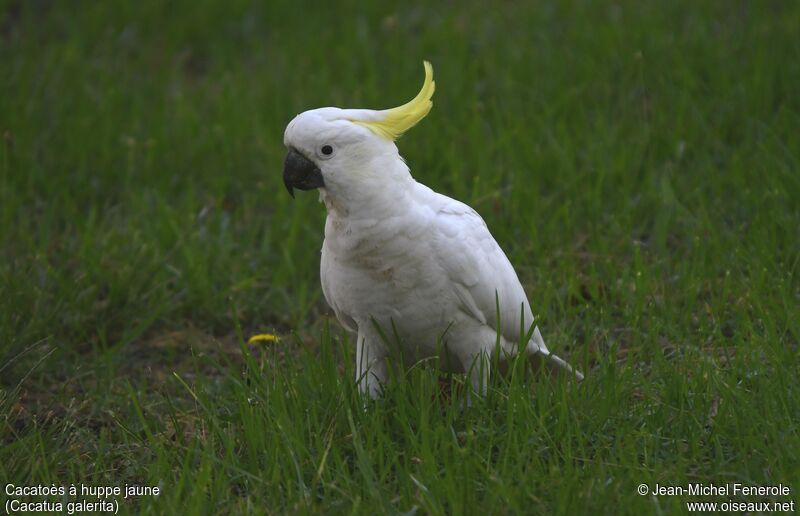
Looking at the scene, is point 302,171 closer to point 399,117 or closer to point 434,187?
point 399,117

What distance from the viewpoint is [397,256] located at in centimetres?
266

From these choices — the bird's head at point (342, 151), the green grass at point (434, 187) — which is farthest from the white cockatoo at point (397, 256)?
the green grass at point (434, 187)

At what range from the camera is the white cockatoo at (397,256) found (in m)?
2.62

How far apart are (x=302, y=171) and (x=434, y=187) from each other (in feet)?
6.03

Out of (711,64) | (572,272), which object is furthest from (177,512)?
(711,64)

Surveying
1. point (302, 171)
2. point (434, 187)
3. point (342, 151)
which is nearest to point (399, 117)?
point (342, 151)

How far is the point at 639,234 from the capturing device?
4043mm

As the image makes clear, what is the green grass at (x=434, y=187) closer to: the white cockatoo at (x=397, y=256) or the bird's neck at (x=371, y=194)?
the white cockatoo at (x=397, y=256)

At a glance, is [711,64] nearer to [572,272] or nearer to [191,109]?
[572,272]

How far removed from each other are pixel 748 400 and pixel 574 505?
0.67 metres

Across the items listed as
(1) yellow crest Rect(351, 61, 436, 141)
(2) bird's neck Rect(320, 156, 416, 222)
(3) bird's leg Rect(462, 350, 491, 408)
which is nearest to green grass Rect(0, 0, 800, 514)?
(3) bird's leg Rect(462, 350, 491, 408)

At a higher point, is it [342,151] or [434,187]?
[342,151]

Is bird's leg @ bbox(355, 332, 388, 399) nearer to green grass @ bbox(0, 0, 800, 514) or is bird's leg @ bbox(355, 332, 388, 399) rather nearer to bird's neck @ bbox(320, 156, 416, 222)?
green grass @ bbox(0, 0, 800, 514)

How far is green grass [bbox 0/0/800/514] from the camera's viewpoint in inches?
101
